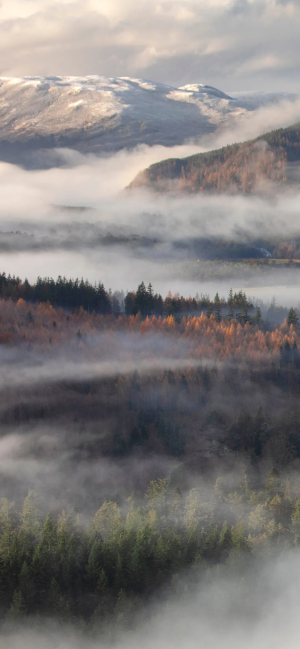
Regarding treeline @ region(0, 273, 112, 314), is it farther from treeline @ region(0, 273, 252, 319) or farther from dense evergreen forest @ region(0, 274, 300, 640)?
dense evergreen forest @ region(0, 274, 300, 640)

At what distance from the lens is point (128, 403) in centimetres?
15425

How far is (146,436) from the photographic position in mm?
147625

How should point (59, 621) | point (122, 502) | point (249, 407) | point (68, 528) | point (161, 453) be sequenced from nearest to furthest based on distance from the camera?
point (59, 621) → point (68, 528) → point (122, 502) → point (161, 453) → point (249, 407)

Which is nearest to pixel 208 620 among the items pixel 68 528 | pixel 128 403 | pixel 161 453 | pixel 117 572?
pixel 117 572

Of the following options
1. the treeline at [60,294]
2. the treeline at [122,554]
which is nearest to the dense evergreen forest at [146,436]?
the treeline at [122,554]

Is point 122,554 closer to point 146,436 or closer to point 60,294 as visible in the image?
point 146,436

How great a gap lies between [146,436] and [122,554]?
5052 centimetres

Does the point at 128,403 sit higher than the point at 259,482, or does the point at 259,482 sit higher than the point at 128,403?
the point at 128,403

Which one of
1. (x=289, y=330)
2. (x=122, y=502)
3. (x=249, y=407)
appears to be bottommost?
(x=122, y=502)

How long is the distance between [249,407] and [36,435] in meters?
51.7

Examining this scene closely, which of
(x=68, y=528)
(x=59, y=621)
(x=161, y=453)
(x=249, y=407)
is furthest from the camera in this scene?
(x=249, y=407)

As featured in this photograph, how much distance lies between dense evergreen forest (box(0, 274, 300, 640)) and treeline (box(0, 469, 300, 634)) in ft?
0.89

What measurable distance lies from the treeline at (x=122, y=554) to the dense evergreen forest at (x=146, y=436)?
273 millimetres

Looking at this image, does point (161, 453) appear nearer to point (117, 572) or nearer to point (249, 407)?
point (249, 407)
